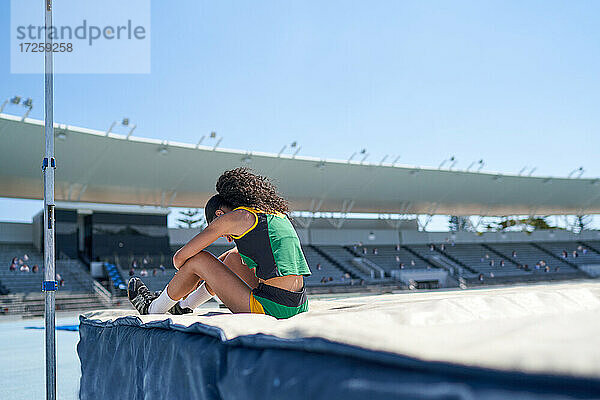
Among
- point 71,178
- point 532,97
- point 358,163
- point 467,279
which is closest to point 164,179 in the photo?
point 71,178

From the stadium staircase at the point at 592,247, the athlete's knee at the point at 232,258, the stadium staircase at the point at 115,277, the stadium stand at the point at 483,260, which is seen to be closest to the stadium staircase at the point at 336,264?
the stadium stand at the point at 483,260

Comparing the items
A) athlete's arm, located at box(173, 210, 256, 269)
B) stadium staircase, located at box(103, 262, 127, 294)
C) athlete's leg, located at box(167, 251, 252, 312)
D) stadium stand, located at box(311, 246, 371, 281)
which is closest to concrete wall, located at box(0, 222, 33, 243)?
stadium staircase, located at box(103, 262, 127, 294)

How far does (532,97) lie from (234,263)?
23267mm

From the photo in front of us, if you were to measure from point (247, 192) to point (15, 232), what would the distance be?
62.7 ft

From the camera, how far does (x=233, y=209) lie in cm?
194

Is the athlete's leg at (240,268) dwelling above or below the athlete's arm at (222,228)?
below

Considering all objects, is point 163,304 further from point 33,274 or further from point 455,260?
point 455,260

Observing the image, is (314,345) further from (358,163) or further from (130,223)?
(358,163)

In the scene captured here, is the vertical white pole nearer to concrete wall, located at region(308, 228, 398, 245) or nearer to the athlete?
the athlete

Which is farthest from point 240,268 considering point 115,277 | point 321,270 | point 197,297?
point 321,270

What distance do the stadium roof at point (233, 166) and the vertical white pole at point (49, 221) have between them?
13.7 meters

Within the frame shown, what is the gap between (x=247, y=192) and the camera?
1897mm

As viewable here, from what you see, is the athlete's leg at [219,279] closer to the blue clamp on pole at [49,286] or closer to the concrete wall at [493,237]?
the blue clamp on pole at [49,286]

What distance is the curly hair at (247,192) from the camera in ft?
6.22
